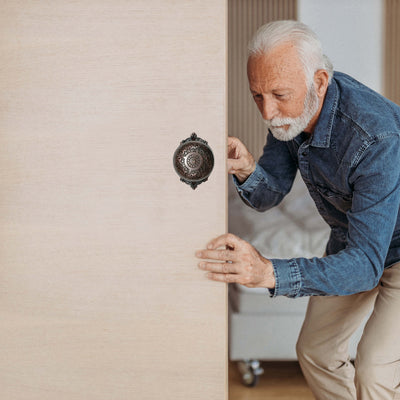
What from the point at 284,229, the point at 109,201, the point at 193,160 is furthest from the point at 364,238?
the point at 284,229

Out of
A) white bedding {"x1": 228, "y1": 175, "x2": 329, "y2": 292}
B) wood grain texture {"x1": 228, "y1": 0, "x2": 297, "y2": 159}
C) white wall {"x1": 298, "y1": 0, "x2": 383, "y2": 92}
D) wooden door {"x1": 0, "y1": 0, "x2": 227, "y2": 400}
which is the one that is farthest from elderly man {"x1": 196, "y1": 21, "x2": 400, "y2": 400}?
wood grain texture {"x1": 228, "y1": 0, "x2": 297, "y2": 159}

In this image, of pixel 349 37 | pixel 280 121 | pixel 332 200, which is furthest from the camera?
pixel 349 37

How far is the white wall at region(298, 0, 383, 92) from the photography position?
3.71 metres

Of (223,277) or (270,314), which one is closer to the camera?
(223,277)

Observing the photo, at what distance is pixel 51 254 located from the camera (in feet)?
3.42

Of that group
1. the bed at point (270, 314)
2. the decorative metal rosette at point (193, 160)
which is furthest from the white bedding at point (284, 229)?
the decorative metal rosette at point (193, 160)

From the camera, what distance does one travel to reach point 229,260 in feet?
3.36

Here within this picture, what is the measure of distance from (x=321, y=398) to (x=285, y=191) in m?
0.58

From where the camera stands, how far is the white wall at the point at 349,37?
12.2 feet

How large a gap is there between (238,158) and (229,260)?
0.37 meters

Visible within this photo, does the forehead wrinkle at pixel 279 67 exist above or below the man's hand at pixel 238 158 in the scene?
above

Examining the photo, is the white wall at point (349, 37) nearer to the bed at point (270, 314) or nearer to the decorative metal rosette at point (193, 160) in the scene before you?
the bed at point (270, 314)

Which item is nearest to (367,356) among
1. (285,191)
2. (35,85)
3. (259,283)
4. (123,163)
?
(259,283)

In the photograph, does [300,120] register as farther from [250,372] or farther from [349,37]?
[349,37]
